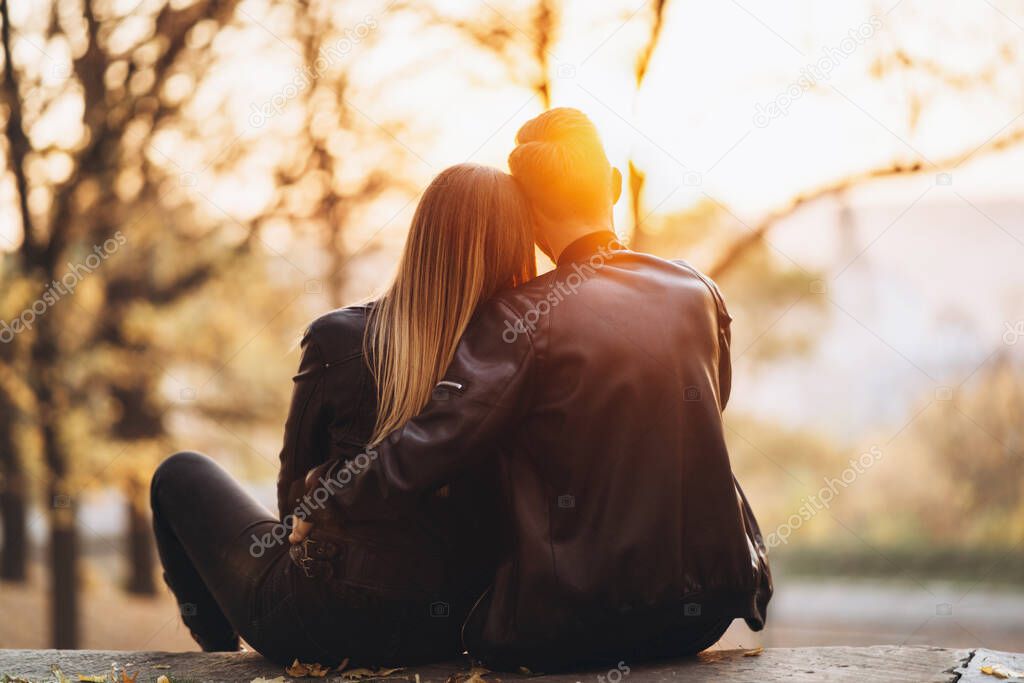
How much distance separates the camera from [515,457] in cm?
222

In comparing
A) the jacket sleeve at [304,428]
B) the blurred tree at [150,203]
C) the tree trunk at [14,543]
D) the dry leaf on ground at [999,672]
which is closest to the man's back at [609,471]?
the jacket sleeve at [304,428]

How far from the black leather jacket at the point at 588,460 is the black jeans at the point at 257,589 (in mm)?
227

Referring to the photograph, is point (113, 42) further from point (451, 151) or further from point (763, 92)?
point (763, 92)

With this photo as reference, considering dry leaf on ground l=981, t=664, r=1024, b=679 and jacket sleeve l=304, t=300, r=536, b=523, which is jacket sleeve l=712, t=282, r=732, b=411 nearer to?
jacket sleeve l=304, t=300, r=536, b=523

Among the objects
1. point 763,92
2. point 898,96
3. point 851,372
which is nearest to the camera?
point 898,96

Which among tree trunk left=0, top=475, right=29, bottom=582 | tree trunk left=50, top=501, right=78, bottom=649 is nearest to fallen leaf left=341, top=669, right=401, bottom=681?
tree trunk left=50, top=501, right=78, bottom=649

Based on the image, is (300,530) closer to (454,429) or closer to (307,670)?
(307,670)

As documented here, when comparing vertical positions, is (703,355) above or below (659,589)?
above

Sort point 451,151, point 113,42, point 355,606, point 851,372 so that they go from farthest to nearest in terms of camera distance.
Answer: point 851,372, point 451,151, point 113,42, point 355,606

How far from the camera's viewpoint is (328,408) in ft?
7.54

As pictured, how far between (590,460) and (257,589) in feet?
2.88

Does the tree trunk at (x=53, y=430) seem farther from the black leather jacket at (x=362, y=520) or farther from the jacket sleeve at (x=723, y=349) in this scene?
the jacket sleeve at (x=723, y=349)

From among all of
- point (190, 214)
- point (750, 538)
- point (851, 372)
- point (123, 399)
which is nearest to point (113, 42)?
point (190, 214)

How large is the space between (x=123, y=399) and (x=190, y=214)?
67.5 inches
